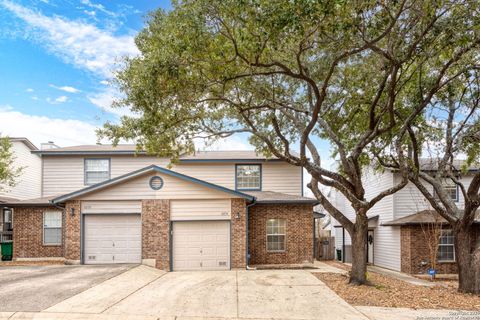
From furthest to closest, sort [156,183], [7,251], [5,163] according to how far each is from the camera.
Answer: [7,251] → [5,163] → [156,183]

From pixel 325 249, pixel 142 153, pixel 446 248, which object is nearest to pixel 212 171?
pixel 142 153

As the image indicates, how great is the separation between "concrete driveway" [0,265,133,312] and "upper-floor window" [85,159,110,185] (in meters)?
5.94

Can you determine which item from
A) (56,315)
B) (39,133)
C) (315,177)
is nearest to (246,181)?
(315,177)

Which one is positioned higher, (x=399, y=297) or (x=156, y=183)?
(x=156, y=183)

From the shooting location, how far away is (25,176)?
21422 millimetres

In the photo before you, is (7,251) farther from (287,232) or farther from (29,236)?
(287,232)

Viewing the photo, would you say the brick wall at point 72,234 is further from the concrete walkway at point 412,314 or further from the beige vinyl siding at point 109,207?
the concrete walkway at point 412,314

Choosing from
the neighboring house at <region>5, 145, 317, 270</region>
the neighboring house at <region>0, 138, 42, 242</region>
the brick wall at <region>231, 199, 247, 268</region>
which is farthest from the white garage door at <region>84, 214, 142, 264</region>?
the neighboring house at <region>0, 138, 42, 242</region>

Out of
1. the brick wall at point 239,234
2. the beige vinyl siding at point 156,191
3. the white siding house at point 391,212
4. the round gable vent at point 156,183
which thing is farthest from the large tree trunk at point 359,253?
the round gable vent at point 156,183

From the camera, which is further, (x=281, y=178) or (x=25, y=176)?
(x=25, y=176)

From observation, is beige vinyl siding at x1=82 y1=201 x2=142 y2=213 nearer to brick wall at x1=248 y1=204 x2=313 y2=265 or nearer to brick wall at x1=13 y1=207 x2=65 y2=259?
brick wall at x1=13 y1=207 x2=65 y2=259

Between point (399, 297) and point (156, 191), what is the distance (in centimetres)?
1026

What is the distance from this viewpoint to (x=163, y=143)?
12.6 meters

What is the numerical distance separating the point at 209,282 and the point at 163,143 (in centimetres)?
502
